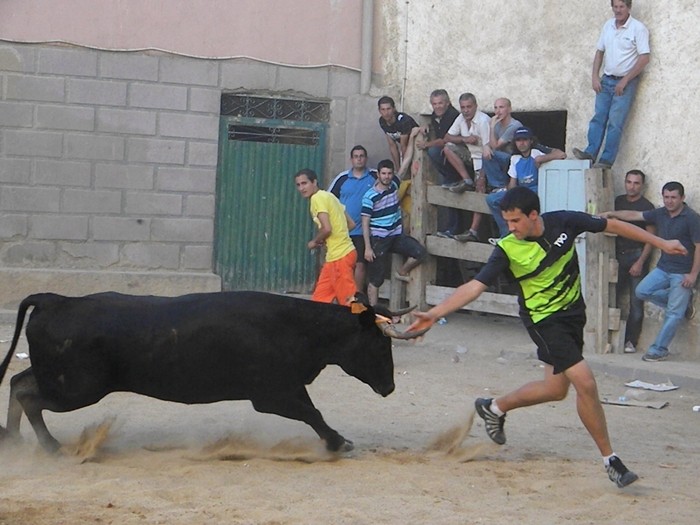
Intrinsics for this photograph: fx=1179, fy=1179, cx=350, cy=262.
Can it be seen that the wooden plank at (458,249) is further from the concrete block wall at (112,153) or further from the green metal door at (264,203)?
the concrete block wall at (112,153)

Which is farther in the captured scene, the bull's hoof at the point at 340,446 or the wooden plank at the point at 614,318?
the wooden plank at the point at 614,318

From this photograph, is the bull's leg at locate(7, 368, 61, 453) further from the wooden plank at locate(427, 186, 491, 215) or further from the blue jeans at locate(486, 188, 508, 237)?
the wooden plank at locate(427, 186, 491, 215)

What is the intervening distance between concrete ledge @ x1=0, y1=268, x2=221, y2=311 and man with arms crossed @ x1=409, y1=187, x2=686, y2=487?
7.43 m

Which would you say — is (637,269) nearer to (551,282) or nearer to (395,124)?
(395,124)

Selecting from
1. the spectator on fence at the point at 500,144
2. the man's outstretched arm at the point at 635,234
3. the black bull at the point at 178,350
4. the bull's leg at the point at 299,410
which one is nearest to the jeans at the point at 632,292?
the spectator on fence at the point at 500,144

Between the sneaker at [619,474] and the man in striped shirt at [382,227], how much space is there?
22.5ft

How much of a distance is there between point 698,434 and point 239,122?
7.36 m

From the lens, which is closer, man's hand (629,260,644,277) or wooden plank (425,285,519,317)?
man's hand (629,260,644,277)

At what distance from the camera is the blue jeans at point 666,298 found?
1059 cm

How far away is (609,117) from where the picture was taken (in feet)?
37.7

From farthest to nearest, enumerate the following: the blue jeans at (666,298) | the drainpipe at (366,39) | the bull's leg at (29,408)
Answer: the drainpipe at (366,39) → the blue jeans at (666,298) → the bull's leg at (29,408)

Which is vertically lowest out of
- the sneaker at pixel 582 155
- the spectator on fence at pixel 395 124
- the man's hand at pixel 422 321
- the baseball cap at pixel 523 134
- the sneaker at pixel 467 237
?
the man's hand at pixel 422 321

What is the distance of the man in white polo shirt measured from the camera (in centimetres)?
1122

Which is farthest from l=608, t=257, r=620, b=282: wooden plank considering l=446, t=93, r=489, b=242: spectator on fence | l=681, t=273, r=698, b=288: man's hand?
l=446, t=93, r=489, b=242: spectator on fence
